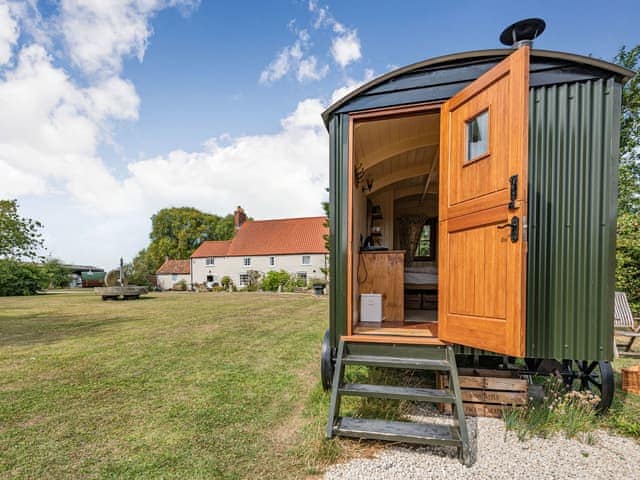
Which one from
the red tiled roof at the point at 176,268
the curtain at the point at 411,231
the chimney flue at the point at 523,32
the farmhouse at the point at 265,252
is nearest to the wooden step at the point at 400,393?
the chimney flue at the point at 523,32

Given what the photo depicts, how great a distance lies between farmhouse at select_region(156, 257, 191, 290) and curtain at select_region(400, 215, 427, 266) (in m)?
27.9

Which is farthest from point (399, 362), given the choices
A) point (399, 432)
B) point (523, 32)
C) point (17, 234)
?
point (17, 234)

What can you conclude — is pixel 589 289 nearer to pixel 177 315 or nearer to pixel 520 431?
pixel 520 431

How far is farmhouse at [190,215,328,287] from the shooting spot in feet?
80.3

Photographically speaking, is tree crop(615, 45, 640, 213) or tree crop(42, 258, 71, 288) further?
tree crop(42, 258, 71, 288)

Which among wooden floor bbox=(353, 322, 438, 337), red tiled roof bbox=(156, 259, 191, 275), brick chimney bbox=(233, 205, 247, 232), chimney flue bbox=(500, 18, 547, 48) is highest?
brick chimney bbox=(233, 205, 247, 232)

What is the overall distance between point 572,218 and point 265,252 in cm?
2438

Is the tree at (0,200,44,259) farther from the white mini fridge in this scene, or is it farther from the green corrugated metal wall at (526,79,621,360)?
the green corrugated metal wall at (526,79,621,360)

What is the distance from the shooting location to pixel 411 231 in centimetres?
769

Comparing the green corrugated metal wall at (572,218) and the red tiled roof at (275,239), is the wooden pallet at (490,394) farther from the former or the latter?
the red tiled roof at (275,239)

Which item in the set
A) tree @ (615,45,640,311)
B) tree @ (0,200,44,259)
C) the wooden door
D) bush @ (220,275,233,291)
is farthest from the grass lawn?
bush @ (220,275,233,291)

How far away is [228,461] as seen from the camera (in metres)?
2.17

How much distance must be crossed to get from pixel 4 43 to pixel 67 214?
27.9 feet

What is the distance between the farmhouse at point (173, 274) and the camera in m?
31.1
